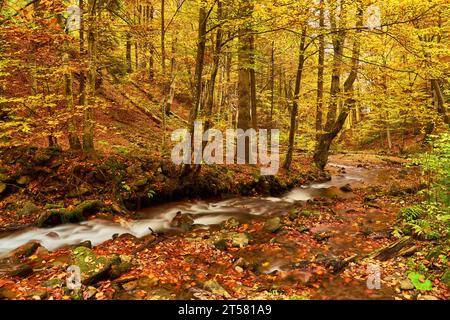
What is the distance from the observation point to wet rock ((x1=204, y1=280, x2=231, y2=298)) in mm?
5201

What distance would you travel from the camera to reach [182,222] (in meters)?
9.03

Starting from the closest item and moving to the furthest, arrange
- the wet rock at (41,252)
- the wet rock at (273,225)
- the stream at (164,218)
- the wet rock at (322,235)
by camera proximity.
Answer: the wet rock at (41,252) → the stream at (164,218) → the wet rock at (322,235) → the wet rock at (273,225)

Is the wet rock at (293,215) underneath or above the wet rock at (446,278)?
underneath

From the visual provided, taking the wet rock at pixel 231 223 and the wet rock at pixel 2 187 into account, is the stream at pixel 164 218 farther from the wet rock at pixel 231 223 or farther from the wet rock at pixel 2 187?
the wet rock at pixel 2 187

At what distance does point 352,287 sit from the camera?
5.33 metres

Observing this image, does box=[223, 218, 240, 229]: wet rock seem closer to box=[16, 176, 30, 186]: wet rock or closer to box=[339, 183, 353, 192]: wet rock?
box=[16, 176, 30, 186]: wet rock

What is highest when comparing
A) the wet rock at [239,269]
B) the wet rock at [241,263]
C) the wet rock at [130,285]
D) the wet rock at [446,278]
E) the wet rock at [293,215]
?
the wet rock at [446,278]

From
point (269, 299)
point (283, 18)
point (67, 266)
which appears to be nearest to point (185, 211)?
point (67, 266)

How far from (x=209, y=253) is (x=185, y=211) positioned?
3258 millimetres

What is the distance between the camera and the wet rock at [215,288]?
5201 millimetres

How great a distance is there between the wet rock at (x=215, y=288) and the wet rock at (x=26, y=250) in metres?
4.07

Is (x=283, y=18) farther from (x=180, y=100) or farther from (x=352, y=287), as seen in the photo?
(x=180, y=100)

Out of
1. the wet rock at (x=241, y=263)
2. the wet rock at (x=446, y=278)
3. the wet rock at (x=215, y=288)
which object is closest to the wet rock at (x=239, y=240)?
the wet rock at (x=241, y=263)
